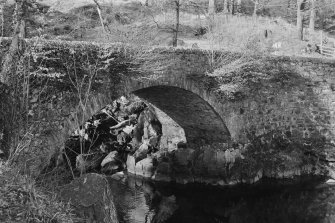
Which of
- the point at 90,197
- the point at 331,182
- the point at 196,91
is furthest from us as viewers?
the point at 331,182

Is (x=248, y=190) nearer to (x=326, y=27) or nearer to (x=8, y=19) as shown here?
(x=8, y=19)

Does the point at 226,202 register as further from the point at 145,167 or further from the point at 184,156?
the point at 145,167

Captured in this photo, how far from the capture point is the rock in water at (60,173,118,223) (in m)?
4.77

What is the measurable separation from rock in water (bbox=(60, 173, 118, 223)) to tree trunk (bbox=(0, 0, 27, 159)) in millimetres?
1043

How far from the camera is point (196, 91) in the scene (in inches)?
433

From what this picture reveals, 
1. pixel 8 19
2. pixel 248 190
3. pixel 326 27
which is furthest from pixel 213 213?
pixel 326 27

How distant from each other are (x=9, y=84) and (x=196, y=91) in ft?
21.8

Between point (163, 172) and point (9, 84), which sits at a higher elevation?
point (9, 84)

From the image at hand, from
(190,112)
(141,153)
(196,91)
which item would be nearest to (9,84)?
(196,91)

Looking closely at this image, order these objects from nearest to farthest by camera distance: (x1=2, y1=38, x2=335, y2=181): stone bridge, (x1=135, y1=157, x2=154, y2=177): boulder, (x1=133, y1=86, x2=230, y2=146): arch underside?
1. (x1=2, y1=38, x2=335, y2=181): stone bridge
2. (x1=133, y1=86, x2=230, y2=146): arch underside
3. (x1=135, y1=157, x2=154, y2=177): boulder

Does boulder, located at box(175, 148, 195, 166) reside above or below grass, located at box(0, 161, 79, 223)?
below

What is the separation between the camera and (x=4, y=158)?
495 centimetres

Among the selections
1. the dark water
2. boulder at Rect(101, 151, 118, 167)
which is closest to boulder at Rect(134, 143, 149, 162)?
boulder at Rect(101, 151, 118, 167)

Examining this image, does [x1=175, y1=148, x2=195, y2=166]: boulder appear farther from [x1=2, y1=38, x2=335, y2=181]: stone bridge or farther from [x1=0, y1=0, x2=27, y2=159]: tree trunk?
[x1=0, y1=0, x2=27, y2=159]: tree trunk
